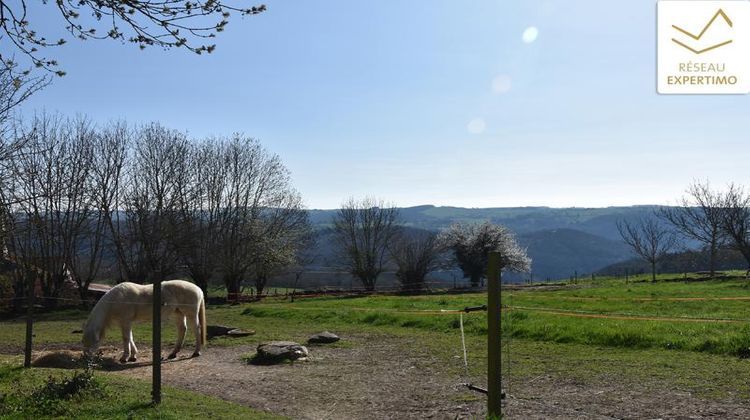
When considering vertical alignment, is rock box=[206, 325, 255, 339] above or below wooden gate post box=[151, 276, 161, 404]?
below

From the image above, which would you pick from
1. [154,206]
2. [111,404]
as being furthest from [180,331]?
[154,206]

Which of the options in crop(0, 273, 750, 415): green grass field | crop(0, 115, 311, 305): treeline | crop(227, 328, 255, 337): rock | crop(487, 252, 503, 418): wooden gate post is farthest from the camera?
crop(0, 115, 311, 305): treeline

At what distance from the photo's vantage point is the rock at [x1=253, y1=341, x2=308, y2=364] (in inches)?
458

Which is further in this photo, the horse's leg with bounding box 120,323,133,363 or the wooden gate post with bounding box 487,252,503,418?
the horse's leg with bounding box 120,323,133,363

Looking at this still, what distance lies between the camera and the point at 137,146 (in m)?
36.3

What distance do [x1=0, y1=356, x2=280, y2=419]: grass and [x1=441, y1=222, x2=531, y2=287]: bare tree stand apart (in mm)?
49900

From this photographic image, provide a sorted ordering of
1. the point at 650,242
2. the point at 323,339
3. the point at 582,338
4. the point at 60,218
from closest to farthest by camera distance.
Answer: the point at 582,338, the point at 323,339, the point at 60,218, the point at 650,242

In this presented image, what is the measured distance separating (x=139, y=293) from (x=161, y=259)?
80.7 feet

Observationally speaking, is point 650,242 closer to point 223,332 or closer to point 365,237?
point 365,237

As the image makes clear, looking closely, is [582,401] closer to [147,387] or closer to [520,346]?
[520,346]

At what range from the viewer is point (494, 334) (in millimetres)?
5703

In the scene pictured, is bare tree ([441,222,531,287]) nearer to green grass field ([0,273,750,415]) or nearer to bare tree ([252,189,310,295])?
bare tree ([252,189,310,295])

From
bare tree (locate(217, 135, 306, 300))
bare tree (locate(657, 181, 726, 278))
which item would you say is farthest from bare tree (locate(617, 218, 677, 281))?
bare tree (locate(217, 135, 306, 300))

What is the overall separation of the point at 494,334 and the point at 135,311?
9.91 m
